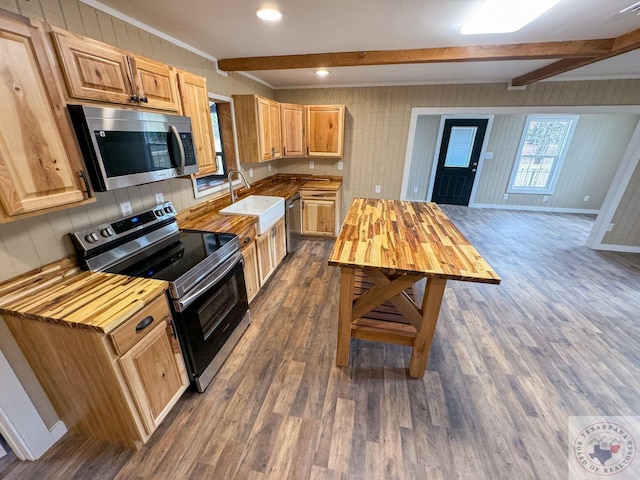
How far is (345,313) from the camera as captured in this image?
1.86 m

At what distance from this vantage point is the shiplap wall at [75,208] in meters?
1.26

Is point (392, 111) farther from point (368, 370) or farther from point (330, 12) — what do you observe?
point (368, 370)

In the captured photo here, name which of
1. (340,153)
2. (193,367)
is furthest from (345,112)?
(193,367)

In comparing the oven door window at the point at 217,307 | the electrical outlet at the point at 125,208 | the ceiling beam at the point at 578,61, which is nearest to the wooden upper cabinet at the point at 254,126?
the electrical outlet at the point at 125,208

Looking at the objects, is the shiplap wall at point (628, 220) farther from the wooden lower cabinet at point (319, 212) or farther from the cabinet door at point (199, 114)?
the cabinet door at point (199, 114)

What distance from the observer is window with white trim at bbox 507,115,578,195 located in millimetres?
5559

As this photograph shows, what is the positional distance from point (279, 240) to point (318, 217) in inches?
42.7

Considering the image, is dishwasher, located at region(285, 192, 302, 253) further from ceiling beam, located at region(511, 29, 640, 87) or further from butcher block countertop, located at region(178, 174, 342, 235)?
ceiling beam, located at region(511, 29, 640, 87)

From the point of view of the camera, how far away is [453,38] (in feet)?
6.84

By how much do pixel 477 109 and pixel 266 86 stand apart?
10.7 ft

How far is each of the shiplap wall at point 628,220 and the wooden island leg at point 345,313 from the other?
Answer: 16.0 feet

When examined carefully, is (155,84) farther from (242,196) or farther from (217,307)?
(242,196)

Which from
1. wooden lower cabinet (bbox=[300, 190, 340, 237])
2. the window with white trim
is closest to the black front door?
the window with white trim

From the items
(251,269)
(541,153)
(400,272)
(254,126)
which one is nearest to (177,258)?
(251,269)
